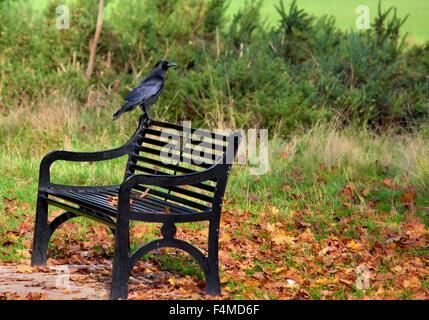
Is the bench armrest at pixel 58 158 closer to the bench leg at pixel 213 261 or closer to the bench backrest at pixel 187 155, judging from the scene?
the bench backrest at pixel 187 155

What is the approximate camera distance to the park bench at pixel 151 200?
5102 mm

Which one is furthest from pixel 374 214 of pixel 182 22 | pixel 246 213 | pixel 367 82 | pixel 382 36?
pixel 182 22

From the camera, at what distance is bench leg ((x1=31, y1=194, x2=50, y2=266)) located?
6078mm

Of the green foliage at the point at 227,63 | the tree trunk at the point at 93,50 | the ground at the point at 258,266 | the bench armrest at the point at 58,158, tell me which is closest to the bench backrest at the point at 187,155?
the bench armrest at the point at 58,158

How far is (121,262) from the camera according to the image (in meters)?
5.11

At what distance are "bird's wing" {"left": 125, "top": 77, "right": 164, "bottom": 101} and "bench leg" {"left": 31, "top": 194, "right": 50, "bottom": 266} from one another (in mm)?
1138

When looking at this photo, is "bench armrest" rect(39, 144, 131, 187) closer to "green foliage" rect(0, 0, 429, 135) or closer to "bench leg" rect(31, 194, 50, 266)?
"bench leg" rect(31, 194, 50, 266)

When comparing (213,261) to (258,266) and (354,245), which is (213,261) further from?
(354,245)

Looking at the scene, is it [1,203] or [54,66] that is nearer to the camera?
[1,203]

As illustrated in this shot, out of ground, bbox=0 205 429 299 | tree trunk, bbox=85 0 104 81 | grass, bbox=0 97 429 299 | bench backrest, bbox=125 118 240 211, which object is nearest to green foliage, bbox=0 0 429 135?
tree trunk, bbox=85 0 104 81

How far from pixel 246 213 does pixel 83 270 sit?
7.08 feet

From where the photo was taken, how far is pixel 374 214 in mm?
7785

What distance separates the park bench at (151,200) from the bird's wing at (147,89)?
1.19 feet

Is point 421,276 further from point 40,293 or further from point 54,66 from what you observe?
point 54,66
